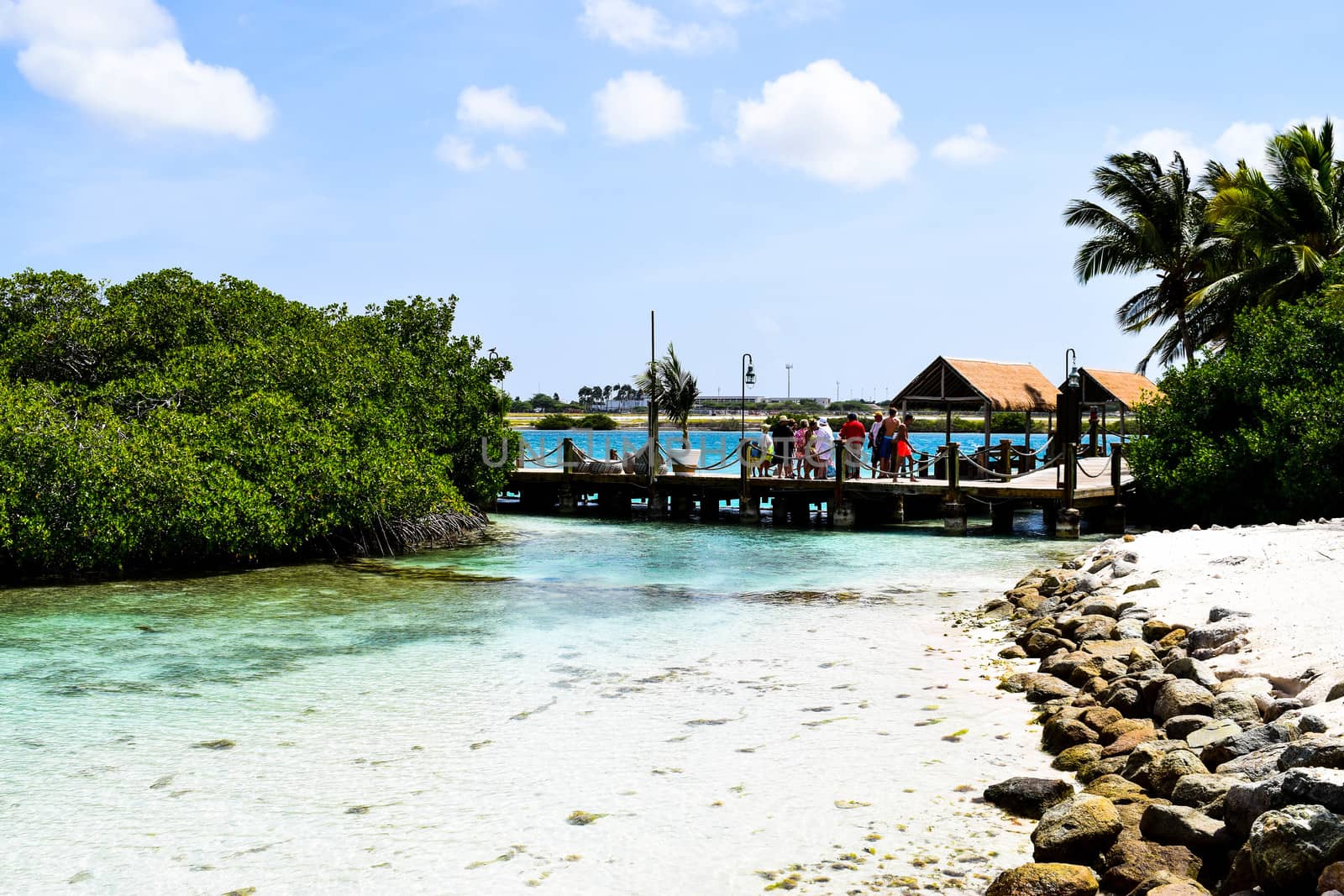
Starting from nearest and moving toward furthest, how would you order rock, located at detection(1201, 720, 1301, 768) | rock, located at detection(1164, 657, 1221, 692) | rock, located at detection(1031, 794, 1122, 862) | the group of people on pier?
rock, located at detection(1031, 794, 1122, 862)
rock, located at detection(1201, 720, 1301, 768)
rock, located at detection(1164, 657, 1221, 692)
the group of people on pier

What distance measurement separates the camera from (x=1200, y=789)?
5664mm

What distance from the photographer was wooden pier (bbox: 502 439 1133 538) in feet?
77.0

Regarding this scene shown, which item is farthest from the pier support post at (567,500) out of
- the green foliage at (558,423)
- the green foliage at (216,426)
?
the green foliage at (558,423)

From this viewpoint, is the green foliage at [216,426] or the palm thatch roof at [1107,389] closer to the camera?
the green foliage at [216,426]

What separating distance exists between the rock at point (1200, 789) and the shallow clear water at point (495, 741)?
0.86 meters

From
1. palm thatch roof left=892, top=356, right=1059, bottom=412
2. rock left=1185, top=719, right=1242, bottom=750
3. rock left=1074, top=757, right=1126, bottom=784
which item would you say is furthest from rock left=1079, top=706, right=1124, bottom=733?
palm thatch roof left=892, top=356, right=1059, bottom=412

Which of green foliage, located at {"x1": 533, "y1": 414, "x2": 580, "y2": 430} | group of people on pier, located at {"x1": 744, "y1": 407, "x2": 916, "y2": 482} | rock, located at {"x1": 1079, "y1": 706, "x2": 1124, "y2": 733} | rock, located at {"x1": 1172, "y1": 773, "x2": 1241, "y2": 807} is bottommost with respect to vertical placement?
rock, located at {"x1": 1079, "y1": 706, "x2": 1124, "y2": 733}

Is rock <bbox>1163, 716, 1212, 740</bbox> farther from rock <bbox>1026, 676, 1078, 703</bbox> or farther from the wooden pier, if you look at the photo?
the wooden pier

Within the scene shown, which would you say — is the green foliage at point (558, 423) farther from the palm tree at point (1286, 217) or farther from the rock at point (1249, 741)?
the rock at point (1249, 741)

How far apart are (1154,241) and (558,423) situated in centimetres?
9577

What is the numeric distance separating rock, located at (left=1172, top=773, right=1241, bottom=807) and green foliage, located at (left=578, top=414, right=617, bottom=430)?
119639mm

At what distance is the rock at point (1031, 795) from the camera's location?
6336 mm

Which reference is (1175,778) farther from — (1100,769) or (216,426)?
(216,426)

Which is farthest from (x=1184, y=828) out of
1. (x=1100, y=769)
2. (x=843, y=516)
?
(x=843, y=516)
